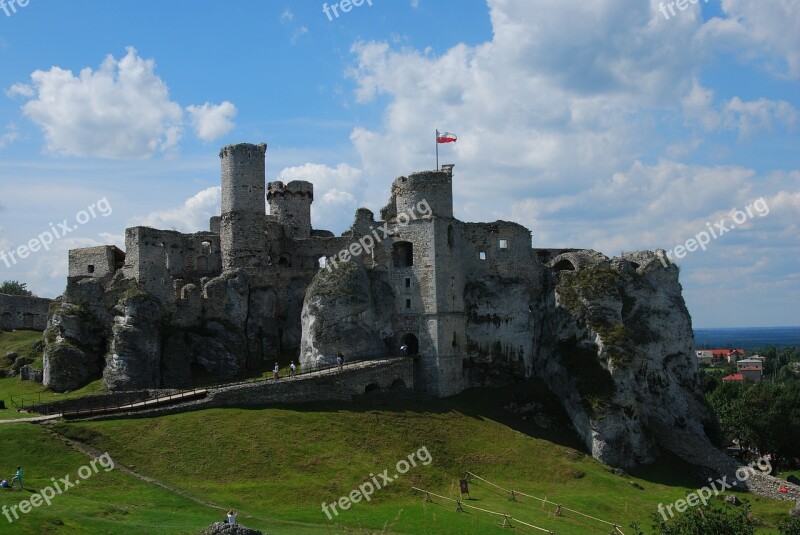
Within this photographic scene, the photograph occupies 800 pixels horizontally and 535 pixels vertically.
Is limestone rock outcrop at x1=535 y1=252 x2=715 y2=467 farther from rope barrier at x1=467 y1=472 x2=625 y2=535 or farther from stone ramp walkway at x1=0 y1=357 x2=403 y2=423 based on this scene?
stone ramp walkway at x1=0 y1=357 x2=403 y2=423

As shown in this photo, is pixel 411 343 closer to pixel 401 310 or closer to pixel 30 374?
pixel 401 310

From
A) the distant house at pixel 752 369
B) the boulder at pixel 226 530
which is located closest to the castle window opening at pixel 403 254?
the boulder at pixel 226 530

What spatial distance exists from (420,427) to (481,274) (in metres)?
16.9

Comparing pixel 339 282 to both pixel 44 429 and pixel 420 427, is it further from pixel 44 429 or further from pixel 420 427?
pixel 44 429

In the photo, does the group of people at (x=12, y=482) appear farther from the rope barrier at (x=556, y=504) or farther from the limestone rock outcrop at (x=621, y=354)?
the limestone rock outcrop at (x=621, y=354)

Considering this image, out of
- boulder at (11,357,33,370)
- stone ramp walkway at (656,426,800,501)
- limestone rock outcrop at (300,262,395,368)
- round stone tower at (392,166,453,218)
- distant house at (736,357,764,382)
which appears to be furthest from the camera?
distant house at (736,357,764,382)

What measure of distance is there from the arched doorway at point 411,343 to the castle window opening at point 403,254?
210 inches

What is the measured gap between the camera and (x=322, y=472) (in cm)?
4103

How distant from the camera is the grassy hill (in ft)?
113

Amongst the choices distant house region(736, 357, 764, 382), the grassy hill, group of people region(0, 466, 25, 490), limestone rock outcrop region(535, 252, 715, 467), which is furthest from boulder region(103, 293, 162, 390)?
distant house region(736, 357, 764, 382)

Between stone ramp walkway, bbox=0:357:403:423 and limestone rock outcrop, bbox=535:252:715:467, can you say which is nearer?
stone ramp walkway, bbox=0:357:403:423

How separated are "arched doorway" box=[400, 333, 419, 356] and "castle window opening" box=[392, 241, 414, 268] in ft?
17.5

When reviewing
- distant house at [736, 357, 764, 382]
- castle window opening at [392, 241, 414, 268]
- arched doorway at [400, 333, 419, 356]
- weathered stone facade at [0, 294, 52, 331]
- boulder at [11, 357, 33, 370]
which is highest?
castle window opening at [392, 241, 414, 268]

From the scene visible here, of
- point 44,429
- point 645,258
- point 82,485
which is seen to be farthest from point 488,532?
point 645,258
